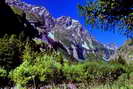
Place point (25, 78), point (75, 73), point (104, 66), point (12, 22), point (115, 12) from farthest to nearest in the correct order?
1. point (12, 22)
2. point (104, 66)
3. point (75, 73)
4. point (25, 78)
5. point (115, 12)

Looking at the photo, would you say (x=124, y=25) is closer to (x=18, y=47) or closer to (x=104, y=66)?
(x=104, y=66)

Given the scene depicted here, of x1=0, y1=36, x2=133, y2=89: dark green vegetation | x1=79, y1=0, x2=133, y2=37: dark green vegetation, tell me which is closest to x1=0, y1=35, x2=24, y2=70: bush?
x1=0, y1=36, x2=133, y2=89: dark green vegetation

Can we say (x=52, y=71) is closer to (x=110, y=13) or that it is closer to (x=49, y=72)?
(x=49, y=72)

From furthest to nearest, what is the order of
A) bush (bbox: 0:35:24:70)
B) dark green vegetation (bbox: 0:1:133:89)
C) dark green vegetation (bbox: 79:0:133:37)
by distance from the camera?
bush (bbox: 0:35:24:70)
dark green vegetation (bbox: 0:1:133:89)
dark green vegetation (bbox: 79:0:133:37)

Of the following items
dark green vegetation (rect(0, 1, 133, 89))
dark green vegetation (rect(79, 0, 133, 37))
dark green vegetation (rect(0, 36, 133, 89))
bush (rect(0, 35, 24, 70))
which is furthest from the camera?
bush (rect(0, 35, 24, 70))

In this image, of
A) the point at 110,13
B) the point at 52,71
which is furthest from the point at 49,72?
the point at 110,13

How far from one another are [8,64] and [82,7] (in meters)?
43.8

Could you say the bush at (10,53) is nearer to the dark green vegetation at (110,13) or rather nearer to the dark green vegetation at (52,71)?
the dark green vegetation at (52,71)

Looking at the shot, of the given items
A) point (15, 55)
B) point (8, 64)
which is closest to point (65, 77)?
point (8, 64)

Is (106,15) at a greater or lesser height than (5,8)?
lesser

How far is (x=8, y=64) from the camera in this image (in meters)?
54.5

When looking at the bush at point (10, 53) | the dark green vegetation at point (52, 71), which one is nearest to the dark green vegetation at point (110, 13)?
the dark green vegetation at point (52, 71)

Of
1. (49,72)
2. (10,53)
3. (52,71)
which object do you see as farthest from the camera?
(10,53)

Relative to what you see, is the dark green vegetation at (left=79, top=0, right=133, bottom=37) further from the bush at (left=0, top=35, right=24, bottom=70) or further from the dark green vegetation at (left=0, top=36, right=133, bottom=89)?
the bush at (left=0, top=35, right=24, bottom=70)
